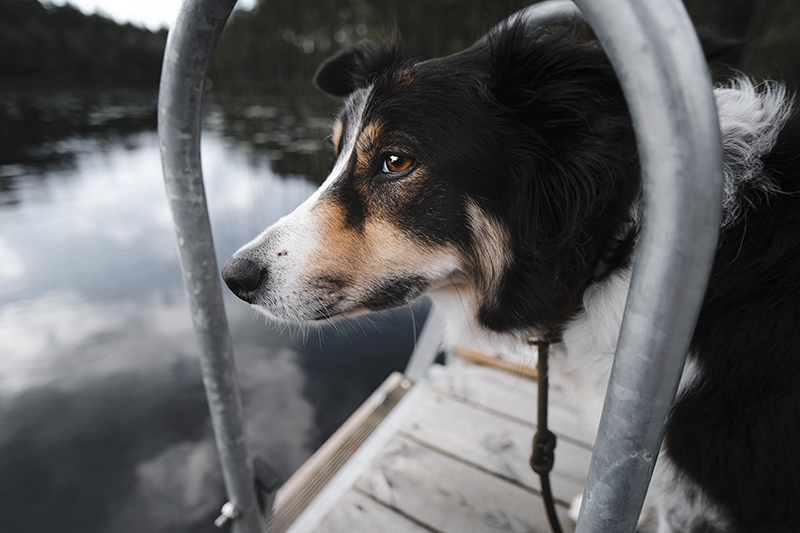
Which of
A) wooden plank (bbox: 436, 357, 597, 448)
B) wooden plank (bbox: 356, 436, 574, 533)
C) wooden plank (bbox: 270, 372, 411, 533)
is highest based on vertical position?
wooden plank (bbox: 436, 357, 597, 448)

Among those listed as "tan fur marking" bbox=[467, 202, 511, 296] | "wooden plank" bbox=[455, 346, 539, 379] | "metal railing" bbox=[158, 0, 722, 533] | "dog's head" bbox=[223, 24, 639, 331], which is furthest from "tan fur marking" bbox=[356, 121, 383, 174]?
"wooden plank" bbox=[455, 346, 539, 379]

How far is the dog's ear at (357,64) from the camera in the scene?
1.55 m

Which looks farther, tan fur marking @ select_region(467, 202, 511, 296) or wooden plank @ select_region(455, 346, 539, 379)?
wooden plank @ select_region(455, 346, 539, 379)

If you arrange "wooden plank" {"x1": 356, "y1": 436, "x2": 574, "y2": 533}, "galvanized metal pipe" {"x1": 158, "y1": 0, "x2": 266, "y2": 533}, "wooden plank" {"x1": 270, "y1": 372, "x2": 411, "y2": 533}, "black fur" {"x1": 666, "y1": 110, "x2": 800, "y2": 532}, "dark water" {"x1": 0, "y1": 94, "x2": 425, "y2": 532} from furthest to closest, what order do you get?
"dark water" {"x1": 0, "y1": 94, "x2": 425, "y2": 532} < "wooden plank" {"x1": 270, "y1": 372, "x2": 411, "y2": 533} < "wooden plank" {"x1": 356, "y1": 436, "x2": 574, "y2": 533} < "black fur" {"x1": 666, "y1": 110, "x2": 800, "y2": 532} < "galvanized metal pipe" {"x1": 158, "y1": 0, "x2": 266, "y2": 533}

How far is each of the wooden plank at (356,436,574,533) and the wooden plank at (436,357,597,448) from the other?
44 cm

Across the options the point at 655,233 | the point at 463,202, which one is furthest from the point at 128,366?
the point at 655,233

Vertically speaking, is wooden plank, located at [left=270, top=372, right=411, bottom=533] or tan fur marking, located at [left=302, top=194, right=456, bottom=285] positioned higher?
tan fur marking, located at [left=302, top=194, right=456, bottom=285]

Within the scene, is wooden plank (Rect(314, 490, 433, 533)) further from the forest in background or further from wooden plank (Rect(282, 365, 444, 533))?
the forest in background

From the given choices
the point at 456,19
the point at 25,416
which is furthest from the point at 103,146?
the point at 456,19

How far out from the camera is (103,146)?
1105 centimetres

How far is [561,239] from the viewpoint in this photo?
3.68 feet

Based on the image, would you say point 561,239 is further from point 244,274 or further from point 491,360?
point 491,360

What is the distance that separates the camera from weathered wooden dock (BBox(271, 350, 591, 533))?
1685mm

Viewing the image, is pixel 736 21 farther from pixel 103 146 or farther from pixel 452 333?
pixel 103 146
